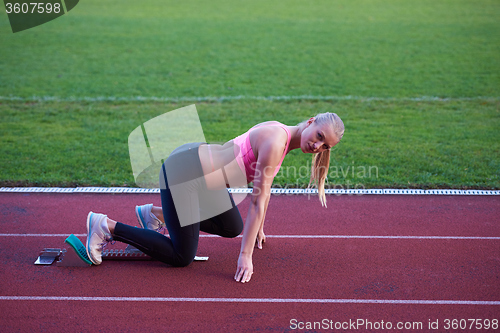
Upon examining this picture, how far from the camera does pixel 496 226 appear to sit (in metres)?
5.24

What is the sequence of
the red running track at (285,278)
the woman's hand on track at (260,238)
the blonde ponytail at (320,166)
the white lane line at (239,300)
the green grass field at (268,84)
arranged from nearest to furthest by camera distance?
1. the red running track at (285,278)
2. the white lane line at (239,300)
3. the blonde ponytail at (320,166)
4. the woman's hand on track at (260,238)
5. the green grass field at (268,84)

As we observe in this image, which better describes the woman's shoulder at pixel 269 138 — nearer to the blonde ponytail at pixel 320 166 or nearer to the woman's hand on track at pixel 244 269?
the blonde ponytail at pixel 320 166

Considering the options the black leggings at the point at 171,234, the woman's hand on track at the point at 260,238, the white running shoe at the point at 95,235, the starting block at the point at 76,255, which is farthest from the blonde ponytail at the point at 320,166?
the white running shoe at the point at 95,235

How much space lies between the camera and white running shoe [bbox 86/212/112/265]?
4.21 m

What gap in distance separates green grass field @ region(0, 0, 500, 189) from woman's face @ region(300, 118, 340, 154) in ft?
8.48

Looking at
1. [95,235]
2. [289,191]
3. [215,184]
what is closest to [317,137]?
[215,184]

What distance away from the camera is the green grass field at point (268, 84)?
711 cm

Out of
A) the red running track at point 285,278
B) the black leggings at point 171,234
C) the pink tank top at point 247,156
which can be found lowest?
the red running track at point 285,278

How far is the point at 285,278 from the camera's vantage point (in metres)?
4.30

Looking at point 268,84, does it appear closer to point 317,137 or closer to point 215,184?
point 215,184

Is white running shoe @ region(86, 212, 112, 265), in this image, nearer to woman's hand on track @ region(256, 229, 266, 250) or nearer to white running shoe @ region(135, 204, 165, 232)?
white running shoe @ region(135, 204, 165, 232)

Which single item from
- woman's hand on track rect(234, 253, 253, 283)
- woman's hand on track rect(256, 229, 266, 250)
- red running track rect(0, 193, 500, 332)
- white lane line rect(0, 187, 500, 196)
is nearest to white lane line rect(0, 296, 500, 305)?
red running track rect(0, 193, 500, 332)

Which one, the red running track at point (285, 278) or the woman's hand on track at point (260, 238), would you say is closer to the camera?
the red running track at point (285, 278)

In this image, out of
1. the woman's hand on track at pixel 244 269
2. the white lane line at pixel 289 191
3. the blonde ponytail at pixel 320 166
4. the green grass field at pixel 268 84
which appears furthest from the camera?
the green grass field at pixel 268 84
